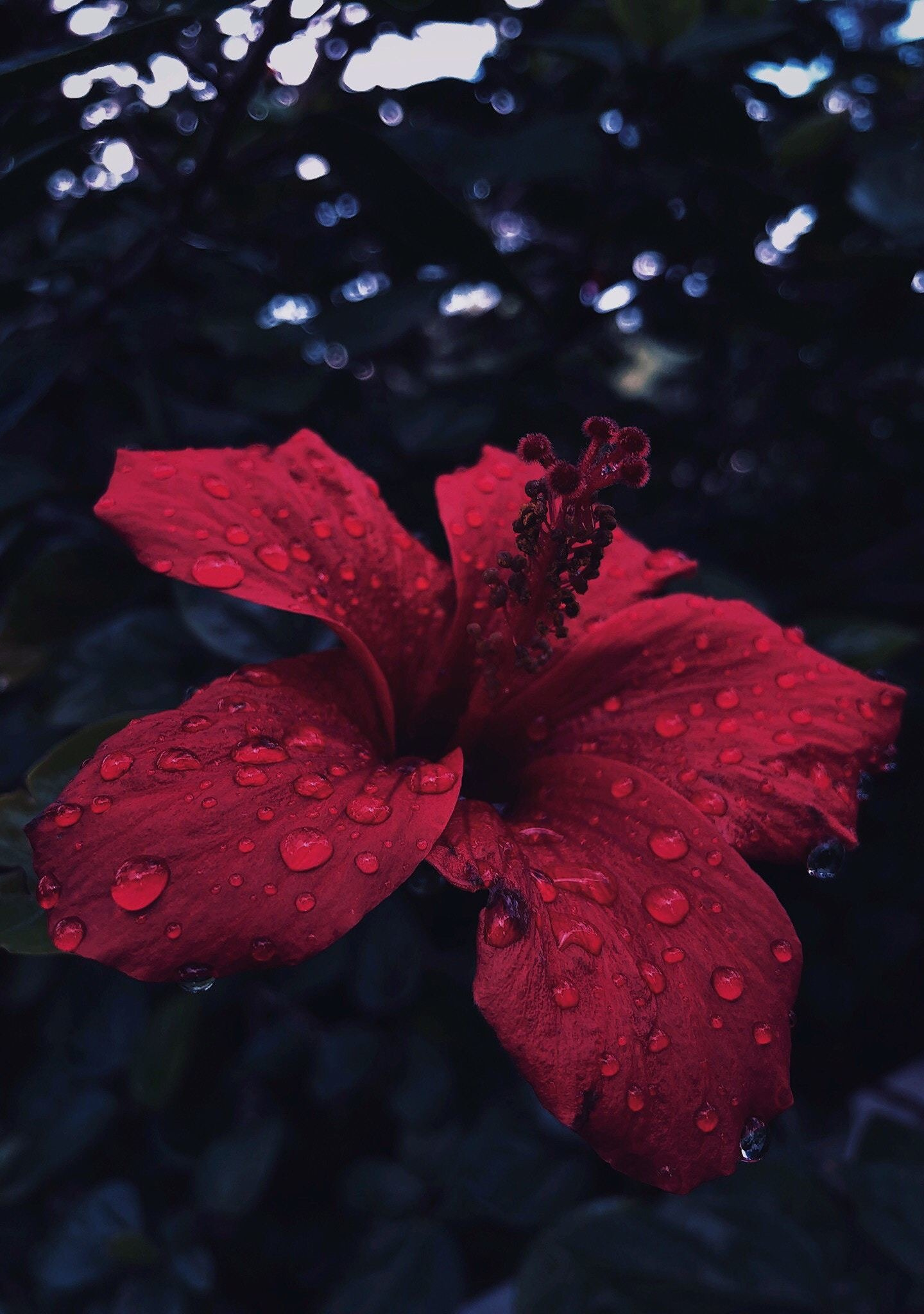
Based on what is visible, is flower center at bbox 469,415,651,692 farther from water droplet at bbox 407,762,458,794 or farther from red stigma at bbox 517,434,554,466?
water droplet at bbox 407,762,458,794

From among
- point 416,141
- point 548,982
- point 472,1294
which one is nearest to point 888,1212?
point 472,1294

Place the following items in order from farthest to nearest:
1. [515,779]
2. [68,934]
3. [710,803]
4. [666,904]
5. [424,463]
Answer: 1. [424,463]
2. [515,779]
3. [710,803]
4. [666,904]
5. [68,934]

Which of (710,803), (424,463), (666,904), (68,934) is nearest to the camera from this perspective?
(68,934)

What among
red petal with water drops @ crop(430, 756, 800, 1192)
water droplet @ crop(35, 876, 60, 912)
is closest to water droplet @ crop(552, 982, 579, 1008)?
red petal with water drops @ crop(430, 756, 800, 1192)

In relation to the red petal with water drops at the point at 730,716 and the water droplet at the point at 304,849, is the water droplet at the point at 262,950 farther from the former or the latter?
the red petal with water drops at the point at 730,716

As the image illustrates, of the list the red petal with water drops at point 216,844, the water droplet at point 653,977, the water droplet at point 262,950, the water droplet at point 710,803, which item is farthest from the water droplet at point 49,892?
the water droplet at point 710,803

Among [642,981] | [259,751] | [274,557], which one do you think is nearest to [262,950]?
[259,751]

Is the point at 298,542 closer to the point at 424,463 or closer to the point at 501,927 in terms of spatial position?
the point at 501,927
